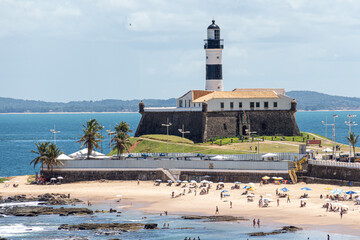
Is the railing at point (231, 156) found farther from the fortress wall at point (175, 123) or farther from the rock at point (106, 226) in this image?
the rock at point (106, 226)

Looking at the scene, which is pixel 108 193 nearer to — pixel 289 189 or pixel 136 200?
pixel 136 200

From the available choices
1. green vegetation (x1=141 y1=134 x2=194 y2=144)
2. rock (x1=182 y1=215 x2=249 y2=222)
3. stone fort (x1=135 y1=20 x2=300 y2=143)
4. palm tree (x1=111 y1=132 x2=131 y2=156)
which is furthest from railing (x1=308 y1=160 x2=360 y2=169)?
green vegetation (x1=141 y1=134 x2=194 y2=144)

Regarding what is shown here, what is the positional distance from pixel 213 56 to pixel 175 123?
1532cm

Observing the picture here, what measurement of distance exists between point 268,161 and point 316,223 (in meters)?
26.3

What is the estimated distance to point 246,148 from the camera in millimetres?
121750

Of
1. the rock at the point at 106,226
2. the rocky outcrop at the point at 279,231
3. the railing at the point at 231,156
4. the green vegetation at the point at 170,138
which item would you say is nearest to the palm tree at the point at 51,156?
the railing at the point at 231,156

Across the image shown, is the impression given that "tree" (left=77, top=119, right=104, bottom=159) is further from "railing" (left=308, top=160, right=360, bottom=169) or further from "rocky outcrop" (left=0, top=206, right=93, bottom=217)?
"railing" (left=308, top=160, right=360, bottom=169)

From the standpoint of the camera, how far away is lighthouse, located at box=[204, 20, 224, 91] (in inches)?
5615

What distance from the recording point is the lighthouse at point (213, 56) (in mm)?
142625

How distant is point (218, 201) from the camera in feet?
299

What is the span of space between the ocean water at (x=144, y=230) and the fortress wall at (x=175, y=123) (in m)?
49.3

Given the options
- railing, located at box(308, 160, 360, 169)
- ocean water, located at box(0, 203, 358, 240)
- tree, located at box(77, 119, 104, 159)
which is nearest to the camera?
ocean water, located at box(0, 203, 358, 240)

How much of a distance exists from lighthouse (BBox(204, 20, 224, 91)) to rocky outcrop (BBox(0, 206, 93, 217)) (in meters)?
62.4

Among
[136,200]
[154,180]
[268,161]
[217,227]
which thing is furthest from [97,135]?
[217,227]
